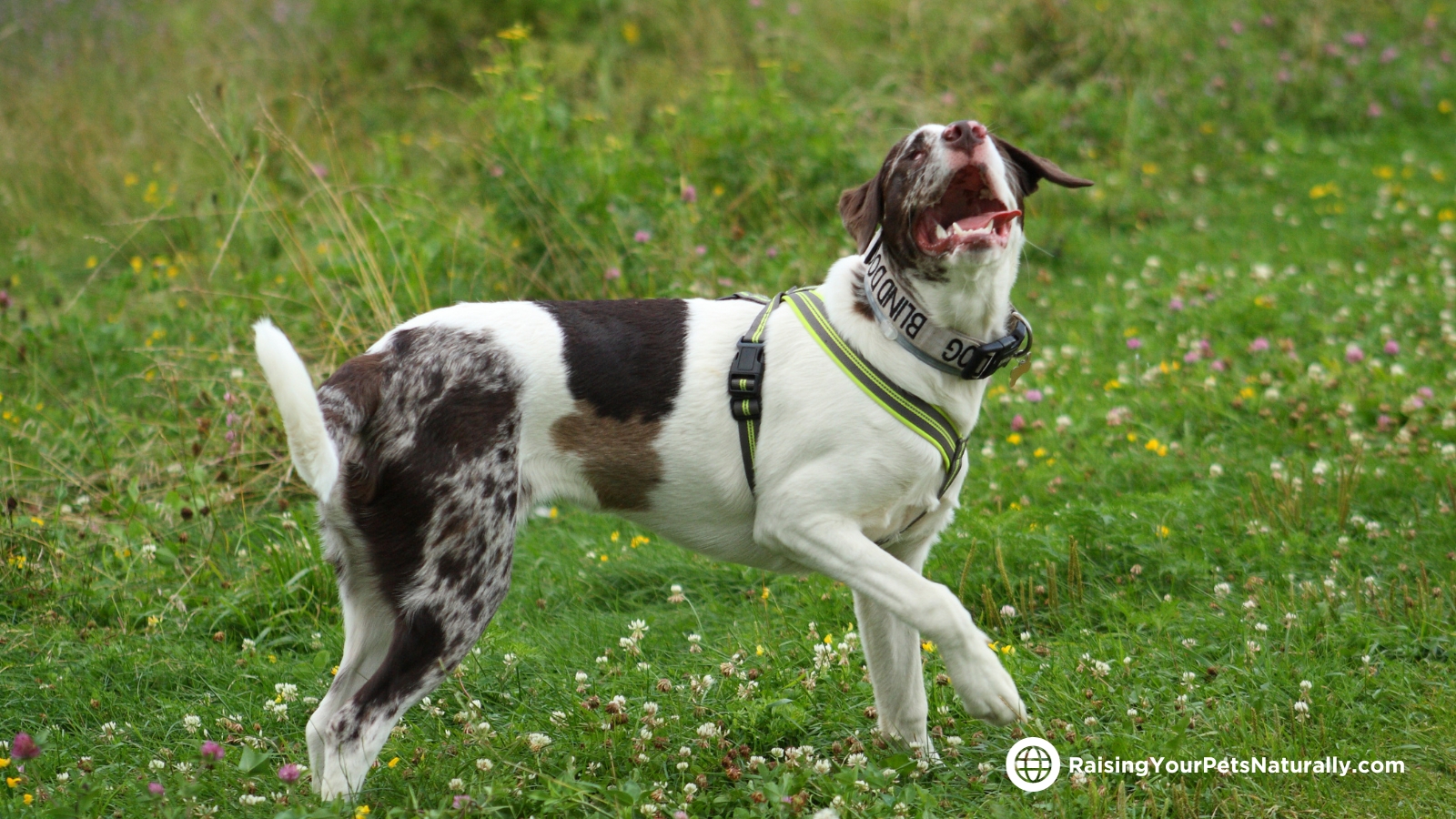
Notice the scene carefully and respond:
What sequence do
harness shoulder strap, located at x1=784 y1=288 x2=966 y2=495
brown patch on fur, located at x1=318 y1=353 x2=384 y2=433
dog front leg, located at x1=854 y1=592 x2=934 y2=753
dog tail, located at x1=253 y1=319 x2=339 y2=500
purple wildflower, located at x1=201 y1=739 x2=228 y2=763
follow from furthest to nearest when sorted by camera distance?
dog front leg, located at x1=854 y1=592 x2=934 y2=753 < harness shoulder strap, located at x1=784 y1=288 x2=966 y2=495 < brown patch on fur, located at x1=318 y1=353 x2=384 y2=433 < purple wildflower, located at x1=201 y1=739 x2=228 y2=763 < dog tail, located at x1=253 y1=319 x2=339 y2=500

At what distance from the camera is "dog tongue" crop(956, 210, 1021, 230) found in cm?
303

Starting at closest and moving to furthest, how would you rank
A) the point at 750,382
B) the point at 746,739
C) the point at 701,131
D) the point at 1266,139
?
the point at 750,382
the point at 746,739
the point at 701,131
the point at 1266,139

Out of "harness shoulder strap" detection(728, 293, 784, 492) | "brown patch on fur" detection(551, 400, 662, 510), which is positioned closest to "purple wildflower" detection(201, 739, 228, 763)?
"brown patch on fur" detection(551, 400, 662, 510)

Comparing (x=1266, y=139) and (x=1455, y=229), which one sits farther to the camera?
(x=1266, y=139)

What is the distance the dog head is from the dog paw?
99 cm

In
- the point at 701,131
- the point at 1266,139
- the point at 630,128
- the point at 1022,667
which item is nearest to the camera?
the point at 1022,667

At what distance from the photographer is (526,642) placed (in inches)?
162

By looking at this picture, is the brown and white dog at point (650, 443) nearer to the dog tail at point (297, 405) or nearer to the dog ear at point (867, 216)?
the dog ear at point (867, 216)

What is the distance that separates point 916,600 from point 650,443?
0.81m

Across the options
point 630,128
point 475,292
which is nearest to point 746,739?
point 475,292

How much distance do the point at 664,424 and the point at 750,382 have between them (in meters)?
0.26

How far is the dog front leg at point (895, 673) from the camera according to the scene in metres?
3.37

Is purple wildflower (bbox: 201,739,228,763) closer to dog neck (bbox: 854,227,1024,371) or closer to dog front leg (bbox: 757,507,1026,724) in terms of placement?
dog front leg (bbox: 757,507,1026,724)

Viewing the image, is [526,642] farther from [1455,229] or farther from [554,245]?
[1455,229]
